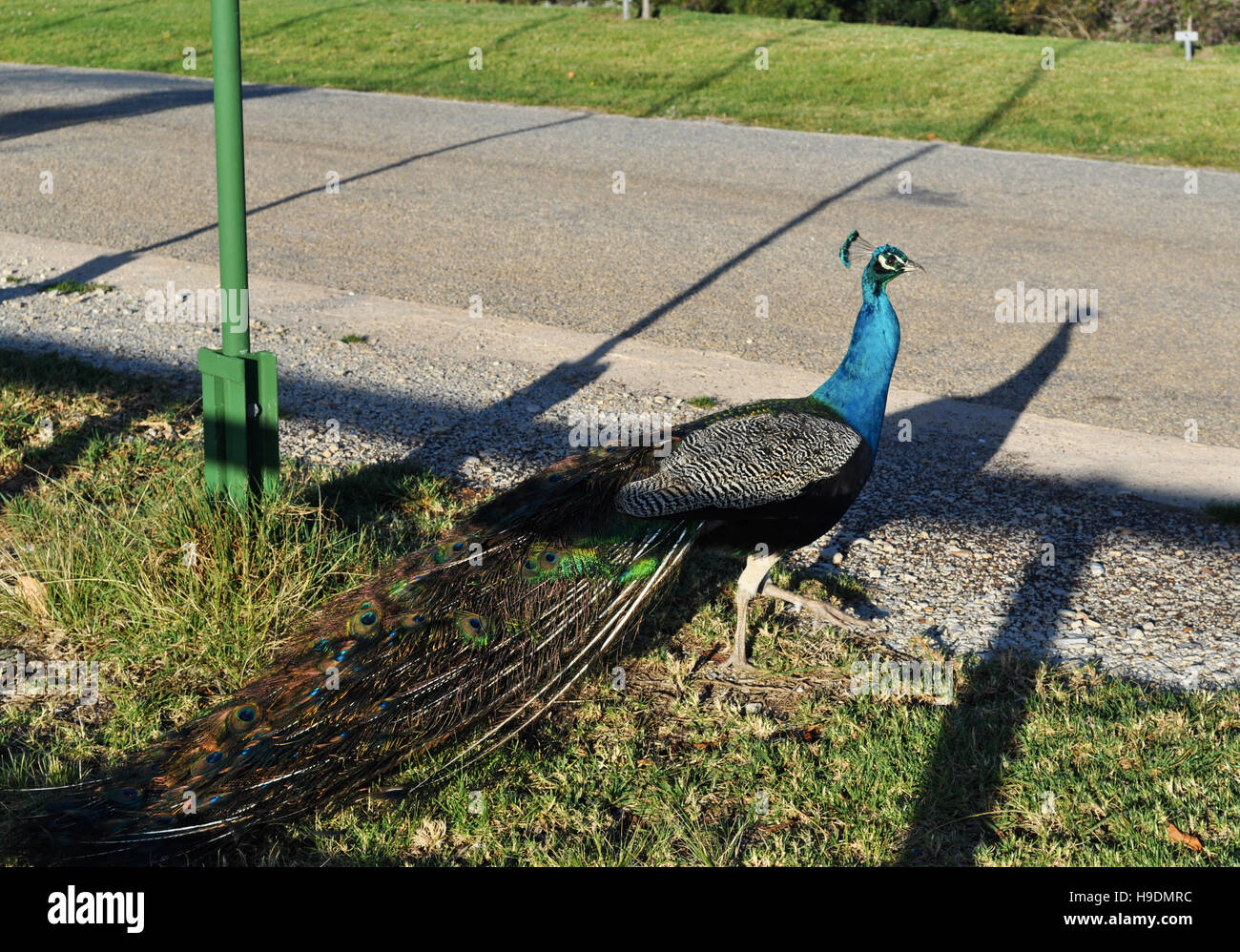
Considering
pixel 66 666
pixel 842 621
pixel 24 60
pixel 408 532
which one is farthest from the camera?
pixel 24 60

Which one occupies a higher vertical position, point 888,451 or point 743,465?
point 743,465

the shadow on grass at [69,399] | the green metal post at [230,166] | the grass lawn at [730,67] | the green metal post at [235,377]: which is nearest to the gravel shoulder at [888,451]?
the shadow on grass at [69,399]

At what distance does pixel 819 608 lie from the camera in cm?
425

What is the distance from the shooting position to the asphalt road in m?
7.29

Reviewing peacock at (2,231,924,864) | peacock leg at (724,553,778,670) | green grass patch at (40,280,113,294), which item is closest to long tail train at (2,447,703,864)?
peacock at (2,231,924,864)

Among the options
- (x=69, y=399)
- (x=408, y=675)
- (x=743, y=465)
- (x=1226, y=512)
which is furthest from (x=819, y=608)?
(x=69, y=399)

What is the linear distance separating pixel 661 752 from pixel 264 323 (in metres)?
4.61

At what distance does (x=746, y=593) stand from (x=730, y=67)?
13908mm

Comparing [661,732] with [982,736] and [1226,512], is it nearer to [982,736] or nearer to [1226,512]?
[982,736]

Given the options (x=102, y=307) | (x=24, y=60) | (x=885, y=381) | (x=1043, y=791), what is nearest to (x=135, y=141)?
(x=102, y=307)

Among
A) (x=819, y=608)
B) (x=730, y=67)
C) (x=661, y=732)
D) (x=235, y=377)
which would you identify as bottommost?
(x=661, y=732)

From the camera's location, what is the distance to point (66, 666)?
390 centimetres

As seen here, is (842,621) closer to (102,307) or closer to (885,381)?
(885,381)

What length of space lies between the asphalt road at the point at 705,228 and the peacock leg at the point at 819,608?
273 cm
